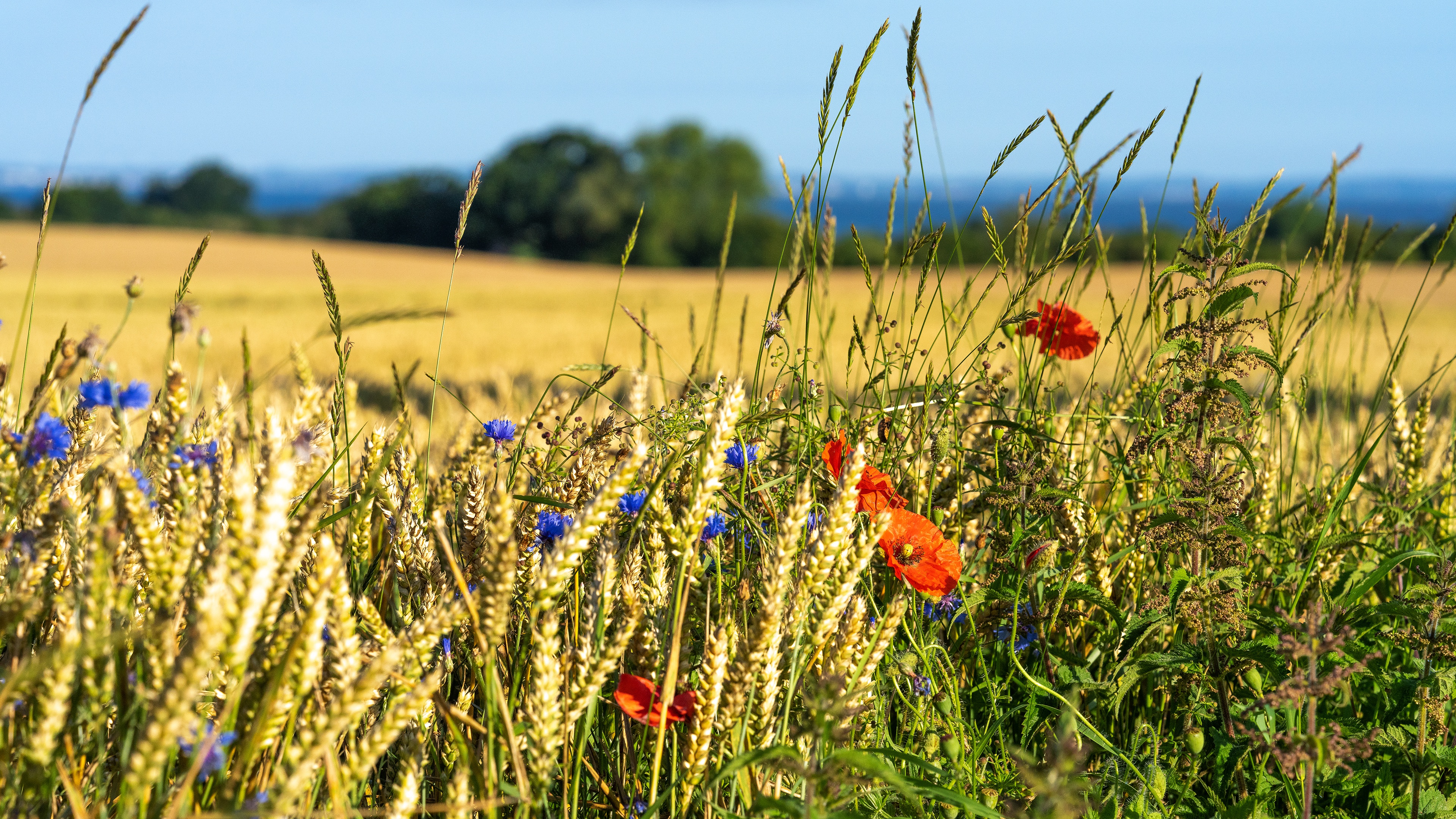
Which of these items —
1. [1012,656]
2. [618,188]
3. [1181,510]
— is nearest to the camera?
[1012,656]

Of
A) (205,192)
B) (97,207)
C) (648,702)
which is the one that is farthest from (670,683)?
(205,192)

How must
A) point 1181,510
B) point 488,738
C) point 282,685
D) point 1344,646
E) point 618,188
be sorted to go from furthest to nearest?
point 618,188
point 1181,510
point 1344,646
point 488,738
point 282,685

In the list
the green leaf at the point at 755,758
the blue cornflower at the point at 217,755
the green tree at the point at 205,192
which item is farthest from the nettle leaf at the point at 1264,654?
the green tree at the point at 205,192

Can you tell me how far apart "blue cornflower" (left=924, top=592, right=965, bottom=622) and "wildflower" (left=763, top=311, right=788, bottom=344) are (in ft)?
1.52

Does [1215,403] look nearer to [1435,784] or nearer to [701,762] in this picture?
[1435,784]

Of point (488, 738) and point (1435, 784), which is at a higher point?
point (488, 738)

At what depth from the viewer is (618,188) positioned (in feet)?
169

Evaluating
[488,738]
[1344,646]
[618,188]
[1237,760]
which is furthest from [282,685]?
[618,188]

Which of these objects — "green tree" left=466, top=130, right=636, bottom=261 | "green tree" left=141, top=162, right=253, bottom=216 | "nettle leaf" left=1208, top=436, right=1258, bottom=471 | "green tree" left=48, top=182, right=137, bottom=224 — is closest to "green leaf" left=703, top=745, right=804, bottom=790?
"nettle leaf" left=1208, top=436, right=1258, bottom=471

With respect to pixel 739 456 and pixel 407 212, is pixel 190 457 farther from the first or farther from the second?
pixel 407 212

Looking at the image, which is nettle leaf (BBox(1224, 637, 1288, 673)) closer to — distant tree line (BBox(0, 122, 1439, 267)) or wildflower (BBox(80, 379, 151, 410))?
wildflower (BBox(80, 379, 151, 410))

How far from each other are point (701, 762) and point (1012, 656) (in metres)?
0.48

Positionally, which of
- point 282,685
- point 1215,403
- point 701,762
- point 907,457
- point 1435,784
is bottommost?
point 1435,784

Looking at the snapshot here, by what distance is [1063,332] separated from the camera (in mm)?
1788
